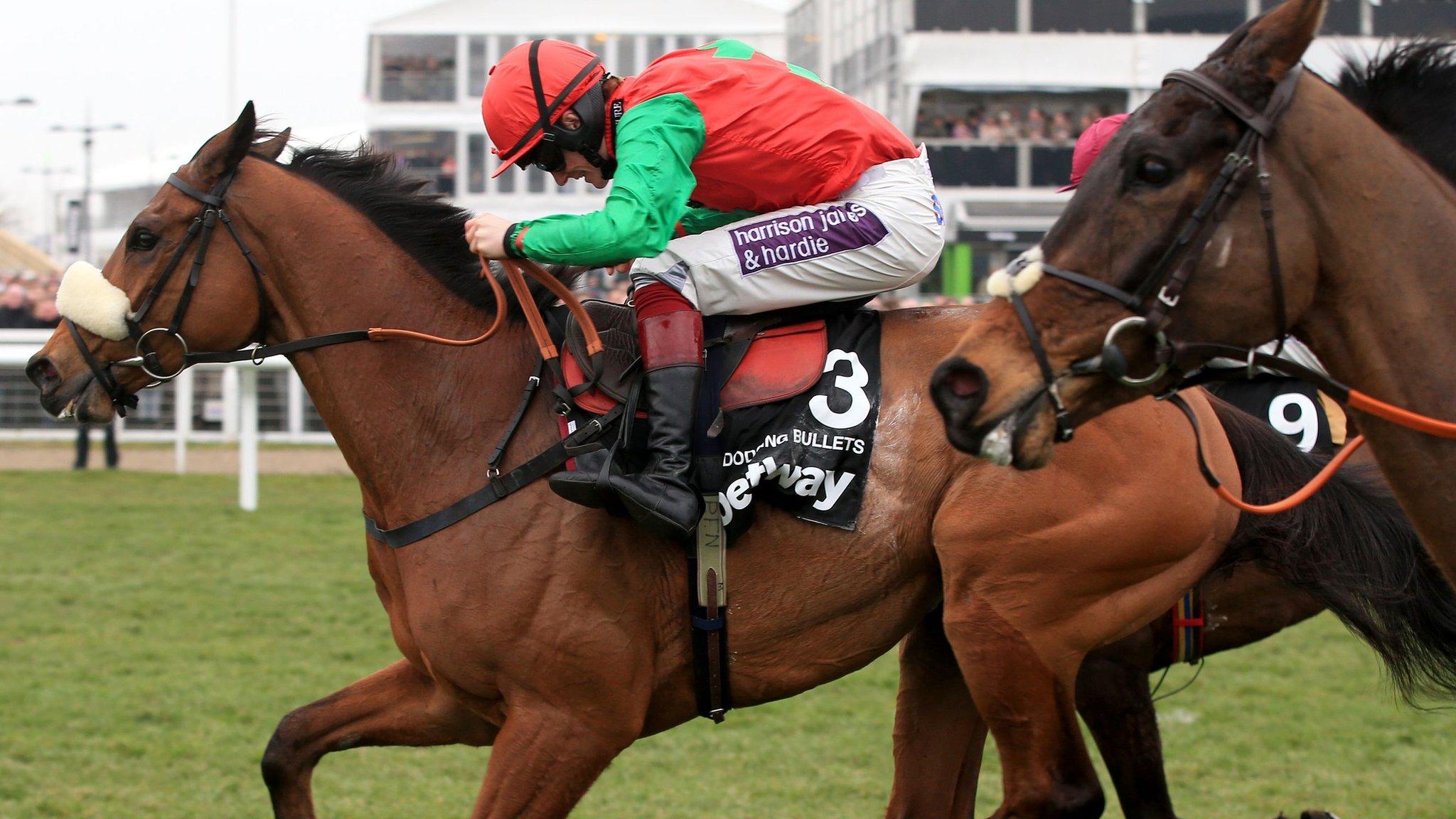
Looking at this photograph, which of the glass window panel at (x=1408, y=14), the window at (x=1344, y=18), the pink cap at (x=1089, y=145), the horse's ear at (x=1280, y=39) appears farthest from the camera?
the window at (x=1344, y=18)

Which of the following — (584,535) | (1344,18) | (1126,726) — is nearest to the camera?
(584,535)

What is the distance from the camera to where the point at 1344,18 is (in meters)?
17.6

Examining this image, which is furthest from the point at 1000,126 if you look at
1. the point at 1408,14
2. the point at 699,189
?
the point at 699,189

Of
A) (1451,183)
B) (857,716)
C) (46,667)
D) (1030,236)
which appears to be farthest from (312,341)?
(1030,236)

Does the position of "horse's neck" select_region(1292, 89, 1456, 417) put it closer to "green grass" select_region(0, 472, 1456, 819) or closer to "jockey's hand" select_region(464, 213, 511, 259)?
"jockey's hand" select_region(464, 213, 511, 259)

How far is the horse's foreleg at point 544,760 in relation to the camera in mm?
3104

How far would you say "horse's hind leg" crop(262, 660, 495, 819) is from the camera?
11.7 ft

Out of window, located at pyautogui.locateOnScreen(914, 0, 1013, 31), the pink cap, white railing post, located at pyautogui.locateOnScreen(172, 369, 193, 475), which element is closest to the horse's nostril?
→ the pink cap

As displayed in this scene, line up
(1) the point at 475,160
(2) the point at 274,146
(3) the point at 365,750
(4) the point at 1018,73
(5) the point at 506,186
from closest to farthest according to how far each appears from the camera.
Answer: (2) the point at 274,146
(3) the point at 365,750
(4) the point at 1018,73
(1) the point at 475,160
(5) the point at 506,186

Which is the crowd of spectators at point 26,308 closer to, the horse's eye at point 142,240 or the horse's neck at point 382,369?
the horse's eye at point 142,240

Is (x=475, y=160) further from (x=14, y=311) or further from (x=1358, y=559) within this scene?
(x=1358, y=559)

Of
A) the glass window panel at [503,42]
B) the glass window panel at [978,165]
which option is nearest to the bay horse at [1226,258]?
the glass window panel at [978,165]

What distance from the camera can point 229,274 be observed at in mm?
3311

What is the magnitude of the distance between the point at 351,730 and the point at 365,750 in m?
1.83
